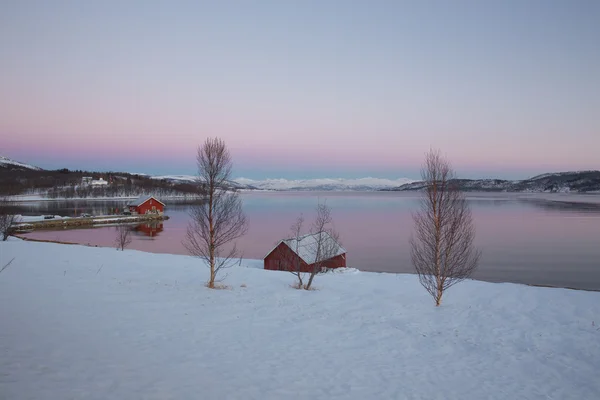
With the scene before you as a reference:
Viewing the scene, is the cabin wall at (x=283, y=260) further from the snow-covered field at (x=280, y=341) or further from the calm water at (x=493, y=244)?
the snow-covered field at (x=280, y=341)

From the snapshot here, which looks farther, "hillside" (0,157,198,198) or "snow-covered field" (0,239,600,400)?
"hillside" (0,157,198,198)

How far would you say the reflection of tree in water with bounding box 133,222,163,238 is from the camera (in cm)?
4738

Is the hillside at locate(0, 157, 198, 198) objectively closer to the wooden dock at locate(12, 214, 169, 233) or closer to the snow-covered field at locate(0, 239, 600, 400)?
the wooden dock at locate(12, 214, 169, 233)

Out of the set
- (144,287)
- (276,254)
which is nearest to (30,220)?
(276,254)

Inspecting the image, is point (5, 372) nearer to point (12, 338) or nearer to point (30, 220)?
point (12, 338)

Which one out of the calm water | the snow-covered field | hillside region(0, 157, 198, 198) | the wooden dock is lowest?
the calm water

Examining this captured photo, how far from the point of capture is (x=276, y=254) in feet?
81.2

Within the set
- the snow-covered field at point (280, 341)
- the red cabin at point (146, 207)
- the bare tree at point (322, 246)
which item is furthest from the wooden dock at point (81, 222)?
the bare tree at point (322, 246)

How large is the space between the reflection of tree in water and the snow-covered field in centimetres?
3274

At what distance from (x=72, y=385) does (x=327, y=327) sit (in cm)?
646

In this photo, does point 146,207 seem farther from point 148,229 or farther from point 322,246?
point 322,246

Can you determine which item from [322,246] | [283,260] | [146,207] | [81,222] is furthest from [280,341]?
[146,207]

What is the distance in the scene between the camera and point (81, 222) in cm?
5644

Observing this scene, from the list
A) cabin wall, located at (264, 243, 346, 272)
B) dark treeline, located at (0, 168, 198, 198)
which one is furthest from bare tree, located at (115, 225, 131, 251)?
dark treeline, located at (0, 168, 198, 198)
